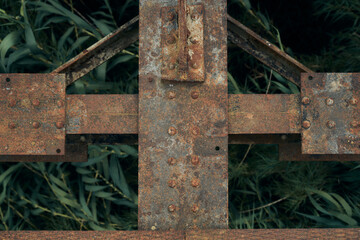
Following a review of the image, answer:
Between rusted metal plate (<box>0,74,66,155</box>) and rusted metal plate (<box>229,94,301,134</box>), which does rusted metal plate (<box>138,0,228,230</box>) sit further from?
rusted metal plate (<box>0,74,66,155</box>)

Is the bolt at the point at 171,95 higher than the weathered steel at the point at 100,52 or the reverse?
the reverse

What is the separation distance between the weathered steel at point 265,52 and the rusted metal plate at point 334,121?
0.64ft

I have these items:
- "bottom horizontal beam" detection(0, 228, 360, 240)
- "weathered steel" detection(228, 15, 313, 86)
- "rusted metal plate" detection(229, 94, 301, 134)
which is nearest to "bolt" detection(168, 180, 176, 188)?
"bottom horizontal beam" detection(0, 228, 360, 240)

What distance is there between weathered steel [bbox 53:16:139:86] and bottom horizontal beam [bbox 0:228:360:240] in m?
0.56

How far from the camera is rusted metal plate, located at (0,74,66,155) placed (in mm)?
1490

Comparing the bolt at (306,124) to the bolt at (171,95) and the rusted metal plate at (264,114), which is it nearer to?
the rusted metal plate at (264,114)

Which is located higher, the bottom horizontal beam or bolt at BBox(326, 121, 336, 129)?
bolt at BBox(326, 121, 336, 129)

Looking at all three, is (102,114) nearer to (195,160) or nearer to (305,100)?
(195,160)

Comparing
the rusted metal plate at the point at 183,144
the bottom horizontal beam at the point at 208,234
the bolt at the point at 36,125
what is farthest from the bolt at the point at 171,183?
the bolt at the point at 36,125

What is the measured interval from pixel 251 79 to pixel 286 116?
1.76 meters

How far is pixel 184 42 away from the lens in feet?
4.67

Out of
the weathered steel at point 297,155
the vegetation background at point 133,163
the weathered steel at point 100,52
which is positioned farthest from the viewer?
the vegetation background at point 133,163

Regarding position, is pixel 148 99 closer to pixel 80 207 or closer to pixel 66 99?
pixel 66 99

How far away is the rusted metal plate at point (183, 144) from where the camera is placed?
144 cm
